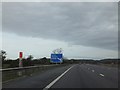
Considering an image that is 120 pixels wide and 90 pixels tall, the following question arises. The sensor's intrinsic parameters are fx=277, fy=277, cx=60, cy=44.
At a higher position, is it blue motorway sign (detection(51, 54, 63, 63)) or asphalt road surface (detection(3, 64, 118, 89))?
blue motorway sign (detection(51, 54, 63, 63))

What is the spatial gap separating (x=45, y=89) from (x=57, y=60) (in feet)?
161

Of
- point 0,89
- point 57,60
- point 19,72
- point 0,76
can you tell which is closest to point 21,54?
point 19,72

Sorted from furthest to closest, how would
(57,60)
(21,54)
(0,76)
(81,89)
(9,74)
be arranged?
(57,60) < (21,54) < (9,74) < (0,76) < (81,89)

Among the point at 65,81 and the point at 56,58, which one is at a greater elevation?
the point at 56,58

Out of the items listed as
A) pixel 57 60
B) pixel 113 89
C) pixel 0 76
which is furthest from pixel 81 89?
pixel 57 60

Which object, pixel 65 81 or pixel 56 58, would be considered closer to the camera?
pixel 65 81

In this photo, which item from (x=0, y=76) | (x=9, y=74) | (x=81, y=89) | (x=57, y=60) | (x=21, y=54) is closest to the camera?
(x=81, y=89)

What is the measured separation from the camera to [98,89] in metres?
14.1

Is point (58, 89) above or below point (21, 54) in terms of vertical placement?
below

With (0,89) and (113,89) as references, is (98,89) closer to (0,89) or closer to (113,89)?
(113,89)

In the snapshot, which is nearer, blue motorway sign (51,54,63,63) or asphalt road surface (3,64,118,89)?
asphalt road surface (3,64,118,89)

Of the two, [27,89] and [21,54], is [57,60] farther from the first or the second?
[27,89]

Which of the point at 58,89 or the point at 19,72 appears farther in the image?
the point at 19,72

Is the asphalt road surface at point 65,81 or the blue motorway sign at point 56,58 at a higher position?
the blue motorway sign at point 56,58
